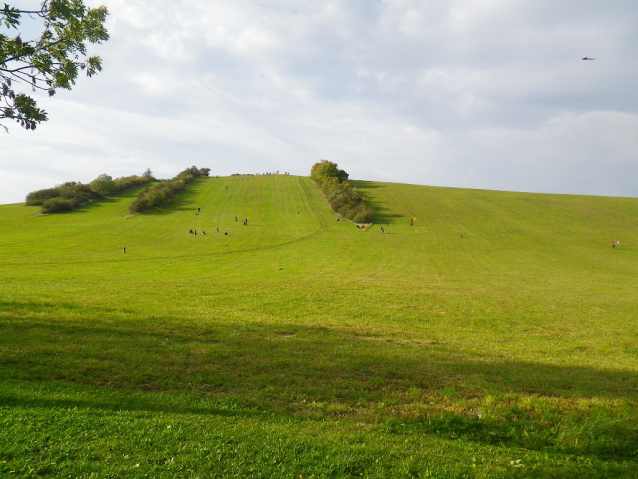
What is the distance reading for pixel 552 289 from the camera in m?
31.0

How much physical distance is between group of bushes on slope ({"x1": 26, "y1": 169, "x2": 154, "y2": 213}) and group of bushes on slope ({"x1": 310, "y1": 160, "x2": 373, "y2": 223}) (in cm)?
5357

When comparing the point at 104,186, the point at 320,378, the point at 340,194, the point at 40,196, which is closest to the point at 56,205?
the point at 40,196

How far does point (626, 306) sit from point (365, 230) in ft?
158

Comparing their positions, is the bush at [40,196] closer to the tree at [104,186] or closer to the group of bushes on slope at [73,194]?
the group of bushes on slope at [73,194]

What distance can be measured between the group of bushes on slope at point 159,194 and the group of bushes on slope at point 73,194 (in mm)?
11556

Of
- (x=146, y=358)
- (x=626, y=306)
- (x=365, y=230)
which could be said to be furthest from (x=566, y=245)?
(x=146, y=358)

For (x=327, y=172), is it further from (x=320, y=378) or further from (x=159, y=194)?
(x=320, y=378)

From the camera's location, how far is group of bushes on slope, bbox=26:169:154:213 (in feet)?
261

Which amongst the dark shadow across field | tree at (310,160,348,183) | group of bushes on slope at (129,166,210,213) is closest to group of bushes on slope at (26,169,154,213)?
group of bushes on slope at (129,166,210,213)

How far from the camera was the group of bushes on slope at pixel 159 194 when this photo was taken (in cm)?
8081

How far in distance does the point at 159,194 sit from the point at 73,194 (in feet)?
64.8

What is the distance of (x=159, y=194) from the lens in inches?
3351

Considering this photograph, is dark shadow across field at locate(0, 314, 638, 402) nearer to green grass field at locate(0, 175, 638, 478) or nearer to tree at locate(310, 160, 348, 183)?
green grass field at locate(0, 175, 638, 478)

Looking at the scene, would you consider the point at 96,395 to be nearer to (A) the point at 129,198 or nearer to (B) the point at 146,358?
(B) the point at 146,358
